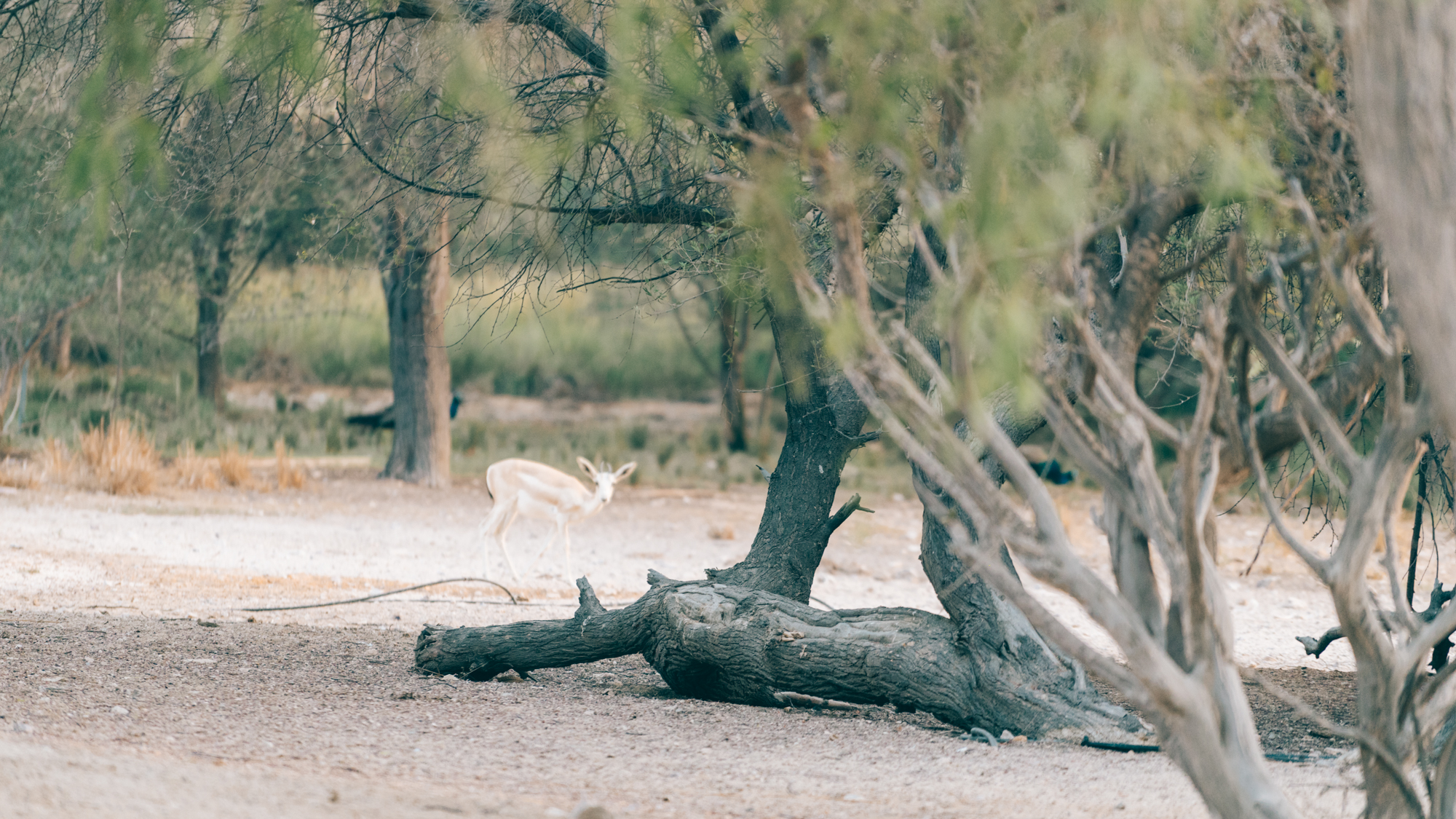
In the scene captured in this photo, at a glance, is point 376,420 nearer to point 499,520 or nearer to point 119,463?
point 119,463

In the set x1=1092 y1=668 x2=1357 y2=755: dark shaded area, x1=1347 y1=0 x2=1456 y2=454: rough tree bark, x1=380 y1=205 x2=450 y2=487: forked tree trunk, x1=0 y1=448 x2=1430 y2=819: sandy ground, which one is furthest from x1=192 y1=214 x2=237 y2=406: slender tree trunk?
x1=1347 y1=0 x2=1456 y2=454: rough tree bark

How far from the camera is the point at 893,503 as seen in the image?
16.1 m

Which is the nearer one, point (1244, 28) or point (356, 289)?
point (1244, 28)

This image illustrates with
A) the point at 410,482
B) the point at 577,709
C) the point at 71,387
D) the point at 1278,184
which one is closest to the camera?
the point at 1278,184

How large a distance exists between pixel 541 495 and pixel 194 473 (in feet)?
21.9

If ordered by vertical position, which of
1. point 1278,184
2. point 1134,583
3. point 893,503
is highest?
point 1278,184

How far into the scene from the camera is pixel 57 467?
44.0 ft

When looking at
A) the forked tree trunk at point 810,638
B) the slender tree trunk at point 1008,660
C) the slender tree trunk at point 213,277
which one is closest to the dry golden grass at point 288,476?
the slender tree trunk at point 213,277

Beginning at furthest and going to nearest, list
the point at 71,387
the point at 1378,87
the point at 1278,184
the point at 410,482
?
the point at 71,387 < the point at 410,482 < the point at 1278,184 < the point at 1378,87

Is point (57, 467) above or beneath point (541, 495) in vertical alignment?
beneath

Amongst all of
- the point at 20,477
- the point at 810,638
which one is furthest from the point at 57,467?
the point at 810,638

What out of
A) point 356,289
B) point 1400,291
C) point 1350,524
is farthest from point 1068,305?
point 356,289

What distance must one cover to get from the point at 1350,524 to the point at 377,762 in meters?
3.34

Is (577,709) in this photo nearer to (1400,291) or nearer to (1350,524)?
(1350,524)
